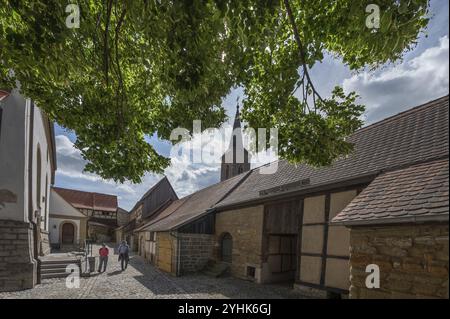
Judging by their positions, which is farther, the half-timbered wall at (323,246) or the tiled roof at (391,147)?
the half-timbered wall at (323,246)

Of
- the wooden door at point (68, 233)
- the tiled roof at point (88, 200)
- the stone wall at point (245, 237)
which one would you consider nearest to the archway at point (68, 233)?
the wooden door at point (68, 233)

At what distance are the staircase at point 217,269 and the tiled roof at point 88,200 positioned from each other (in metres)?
28.5

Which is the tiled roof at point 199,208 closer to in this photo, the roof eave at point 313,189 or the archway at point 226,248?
the archway at point 226,248

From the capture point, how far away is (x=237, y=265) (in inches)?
475

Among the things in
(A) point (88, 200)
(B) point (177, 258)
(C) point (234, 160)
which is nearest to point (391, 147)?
(B) point (177, 258)

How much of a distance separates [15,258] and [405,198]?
33.7 feet

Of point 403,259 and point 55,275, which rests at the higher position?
point 403,259

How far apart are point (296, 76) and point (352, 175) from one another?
4.22m

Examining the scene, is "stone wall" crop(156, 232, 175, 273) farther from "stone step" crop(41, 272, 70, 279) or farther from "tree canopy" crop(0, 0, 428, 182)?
"tree canopy" crop(0, 0, 428, 182)

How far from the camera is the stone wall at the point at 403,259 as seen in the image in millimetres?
3689

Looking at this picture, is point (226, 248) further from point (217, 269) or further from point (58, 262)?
point (58, 262)

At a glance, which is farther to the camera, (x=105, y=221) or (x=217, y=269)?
(x=105, y=221)

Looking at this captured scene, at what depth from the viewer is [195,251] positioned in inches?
524
